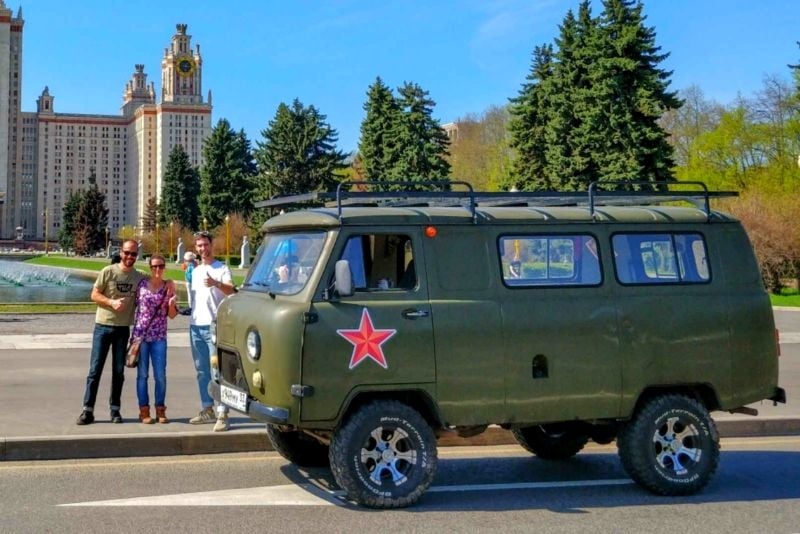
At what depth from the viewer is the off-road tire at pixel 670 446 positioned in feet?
23.1

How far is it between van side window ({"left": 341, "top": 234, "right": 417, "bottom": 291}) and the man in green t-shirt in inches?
141

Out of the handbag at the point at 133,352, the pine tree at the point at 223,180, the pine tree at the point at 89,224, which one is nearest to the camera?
the handbag at the point at 133,352

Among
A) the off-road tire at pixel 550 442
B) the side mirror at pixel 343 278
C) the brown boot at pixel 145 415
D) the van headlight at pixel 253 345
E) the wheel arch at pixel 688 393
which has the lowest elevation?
the off-road tire at pixel 550 442

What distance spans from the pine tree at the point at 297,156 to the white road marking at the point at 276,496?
7300 centimetres

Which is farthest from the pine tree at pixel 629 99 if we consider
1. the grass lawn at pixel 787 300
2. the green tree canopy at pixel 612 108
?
the grass lawn at pixel 787 300

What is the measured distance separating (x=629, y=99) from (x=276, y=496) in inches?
1826

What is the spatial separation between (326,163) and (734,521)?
76405 millimetres

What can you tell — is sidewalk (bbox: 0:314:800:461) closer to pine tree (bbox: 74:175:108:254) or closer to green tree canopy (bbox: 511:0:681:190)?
green tree canopy (bbox: 511:0:681:190)

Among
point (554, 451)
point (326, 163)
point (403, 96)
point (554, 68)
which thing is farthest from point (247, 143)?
point (554, 451)

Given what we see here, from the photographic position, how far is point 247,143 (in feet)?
331

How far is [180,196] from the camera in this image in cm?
11275

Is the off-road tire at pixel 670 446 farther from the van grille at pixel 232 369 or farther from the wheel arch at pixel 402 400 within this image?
the van grille at pixel 232 369

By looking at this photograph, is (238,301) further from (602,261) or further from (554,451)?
(554,451)

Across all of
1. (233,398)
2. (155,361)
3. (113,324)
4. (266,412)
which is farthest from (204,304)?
(266,412)
